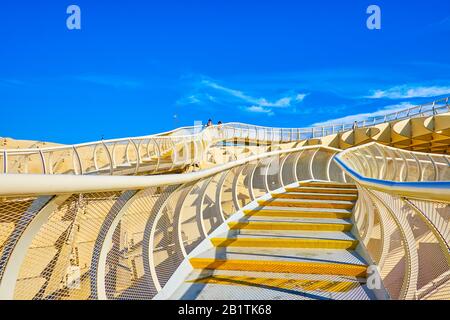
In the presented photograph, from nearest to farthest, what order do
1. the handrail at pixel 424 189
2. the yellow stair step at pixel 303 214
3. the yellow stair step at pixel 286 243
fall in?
the handrail at pixel 424 189 → the yellow stair step at pixel 286 243 → the yellow stair step at pixel 303 214

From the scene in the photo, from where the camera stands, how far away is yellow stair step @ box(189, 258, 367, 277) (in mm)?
3371

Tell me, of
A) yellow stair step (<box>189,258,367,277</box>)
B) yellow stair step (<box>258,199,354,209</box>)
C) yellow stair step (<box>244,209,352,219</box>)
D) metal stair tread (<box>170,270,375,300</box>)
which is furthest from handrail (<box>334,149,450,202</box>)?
yellow stair step (<box>258,199,354,209</box>)

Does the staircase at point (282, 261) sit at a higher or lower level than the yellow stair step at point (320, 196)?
lower

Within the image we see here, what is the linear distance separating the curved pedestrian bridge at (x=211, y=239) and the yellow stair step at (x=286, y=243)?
0.01 m

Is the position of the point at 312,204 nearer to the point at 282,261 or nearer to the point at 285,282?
the point at 282,261

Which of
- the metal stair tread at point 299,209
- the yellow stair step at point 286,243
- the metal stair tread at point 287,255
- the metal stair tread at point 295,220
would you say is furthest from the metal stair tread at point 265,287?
the metal stair tread at point 299,209

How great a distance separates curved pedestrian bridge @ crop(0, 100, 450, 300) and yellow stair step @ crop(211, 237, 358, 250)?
1 centimetres

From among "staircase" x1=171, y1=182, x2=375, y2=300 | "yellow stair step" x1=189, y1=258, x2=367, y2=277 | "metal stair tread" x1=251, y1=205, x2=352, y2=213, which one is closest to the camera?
"staircase" x1=171, y1=182, x2=375, y2=300

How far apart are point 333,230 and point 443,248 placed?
250 cm

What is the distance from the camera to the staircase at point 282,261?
301 cm

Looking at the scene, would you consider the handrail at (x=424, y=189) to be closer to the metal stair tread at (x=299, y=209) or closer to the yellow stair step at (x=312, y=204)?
the metal stair tread at (x=299, y=209)

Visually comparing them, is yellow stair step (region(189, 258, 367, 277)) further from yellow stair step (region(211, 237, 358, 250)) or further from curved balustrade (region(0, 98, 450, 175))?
curved balustrade (region(0, 98, 450, 175))
